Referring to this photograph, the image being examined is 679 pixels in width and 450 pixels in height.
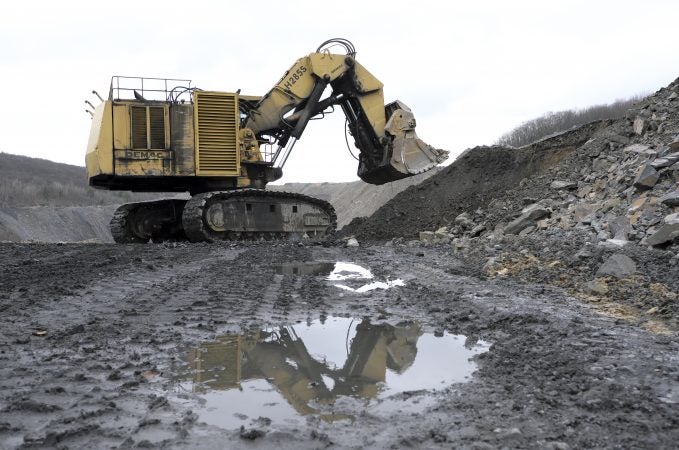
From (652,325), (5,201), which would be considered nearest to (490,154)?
(652,325)

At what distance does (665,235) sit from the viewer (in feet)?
23.4

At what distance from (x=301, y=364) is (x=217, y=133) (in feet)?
35.4

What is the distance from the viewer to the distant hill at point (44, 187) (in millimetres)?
40656

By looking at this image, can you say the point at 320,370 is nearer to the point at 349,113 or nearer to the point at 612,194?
the point at 612,194

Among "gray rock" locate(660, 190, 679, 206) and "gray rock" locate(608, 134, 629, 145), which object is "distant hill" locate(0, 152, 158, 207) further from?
"gray rock" locate(660, 190, 679, 206)

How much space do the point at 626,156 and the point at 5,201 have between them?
38135mm

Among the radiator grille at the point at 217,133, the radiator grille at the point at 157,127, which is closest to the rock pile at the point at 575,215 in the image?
the radiator grille at the point at 217,133

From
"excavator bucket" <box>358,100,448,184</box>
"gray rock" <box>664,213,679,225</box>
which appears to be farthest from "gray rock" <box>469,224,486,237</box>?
"gray rock" <box>664,213,679,225</box>

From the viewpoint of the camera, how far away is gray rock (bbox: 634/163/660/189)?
9266 mm

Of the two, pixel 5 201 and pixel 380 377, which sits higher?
pixel 5 201

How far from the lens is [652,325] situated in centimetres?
449

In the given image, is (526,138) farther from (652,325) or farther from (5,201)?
(5,201)

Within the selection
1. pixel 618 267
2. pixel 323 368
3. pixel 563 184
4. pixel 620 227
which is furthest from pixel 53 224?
pixel 323 368

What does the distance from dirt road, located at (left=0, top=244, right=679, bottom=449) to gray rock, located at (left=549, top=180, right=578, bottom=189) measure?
6370 millimetres
